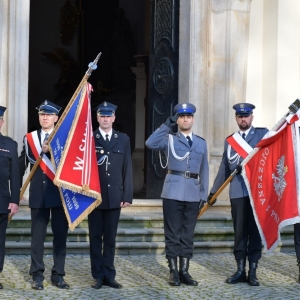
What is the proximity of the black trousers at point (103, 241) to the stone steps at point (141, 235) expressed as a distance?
1.85 meters

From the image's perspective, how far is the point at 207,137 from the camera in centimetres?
1335

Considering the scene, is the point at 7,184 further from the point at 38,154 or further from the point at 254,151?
the point at 254,151

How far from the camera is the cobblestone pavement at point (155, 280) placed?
8680 millimetres

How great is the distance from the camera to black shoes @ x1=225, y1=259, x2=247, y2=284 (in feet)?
30.8

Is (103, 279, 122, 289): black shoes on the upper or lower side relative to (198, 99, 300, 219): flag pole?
lower

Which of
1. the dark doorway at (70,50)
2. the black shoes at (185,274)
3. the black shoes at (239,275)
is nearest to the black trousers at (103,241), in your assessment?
the black shoes at (185,274)

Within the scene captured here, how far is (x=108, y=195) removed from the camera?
9.09m

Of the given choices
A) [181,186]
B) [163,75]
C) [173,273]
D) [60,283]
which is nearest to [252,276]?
[173,273]

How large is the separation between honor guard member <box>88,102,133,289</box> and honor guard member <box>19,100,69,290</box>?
0.96 feet

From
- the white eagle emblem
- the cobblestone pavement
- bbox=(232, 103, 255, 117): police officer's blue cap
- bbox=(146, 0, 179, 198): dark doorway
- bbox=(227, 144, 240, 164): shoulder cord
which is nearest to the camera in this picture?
the cobblestone pavement

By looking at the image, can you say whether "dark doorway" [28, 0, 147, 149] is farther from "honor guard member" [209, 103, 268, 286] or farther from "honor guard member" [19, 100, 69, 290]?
"honor guard member" [19, 100, 69, 290]

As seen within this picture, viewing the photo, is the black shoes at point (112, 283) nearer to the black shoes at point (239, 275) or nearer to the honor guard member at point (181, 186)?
the honor guard member at point (181, 186)

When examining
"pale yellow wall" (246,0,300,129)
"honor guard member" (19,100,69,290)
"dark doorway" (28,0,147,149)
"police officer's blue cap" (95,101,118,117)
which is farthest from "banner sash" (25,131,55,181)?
"dark doorway" (28,0,147,149)

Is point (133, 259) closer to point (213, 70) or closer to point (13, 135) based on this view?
point (13, 135)
